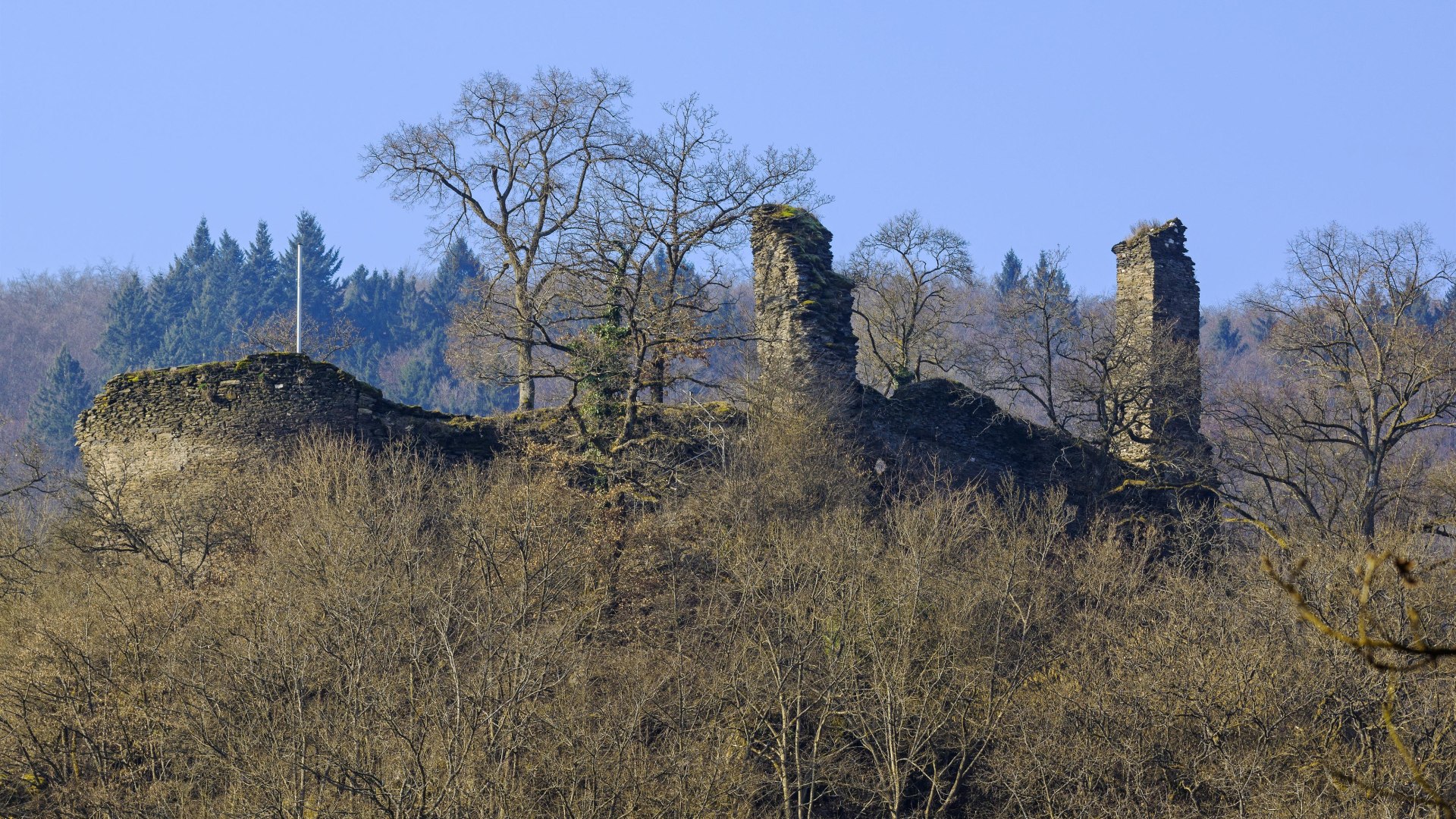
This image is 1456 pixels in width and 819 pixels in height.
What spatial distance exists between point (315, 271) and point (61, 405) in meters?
12.8

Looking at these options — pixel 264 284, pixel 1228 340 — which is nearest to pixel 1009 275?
pixel 1228 340

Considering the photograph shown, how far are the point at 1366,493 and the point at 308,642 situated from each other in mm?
15941

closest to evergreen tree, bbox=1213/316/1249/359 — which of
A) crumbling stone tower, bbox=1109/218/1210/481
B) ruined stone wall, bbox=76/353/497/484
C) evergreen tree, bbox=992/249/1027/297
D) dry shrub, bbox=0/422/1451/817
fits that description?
evergreen tree, bbox=992/249/1027/297

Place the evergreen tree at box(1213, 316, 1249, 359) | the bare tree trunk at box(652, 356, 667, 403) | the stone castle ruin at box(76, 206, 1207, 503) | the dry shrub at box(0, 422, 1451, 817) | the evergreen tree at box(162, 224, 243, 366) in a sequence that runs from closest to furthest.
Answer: the dry shrub at box(0, 422, 1451, 817)
the stone castle ruin at box(76, 206, 1207, 503)
the bare tree trunk at box(652, 356, 667, 403)
the evergreen tree at box(162, 224, 243, 366)
the evergreen tree at box(1213, 316, 1249, 359)

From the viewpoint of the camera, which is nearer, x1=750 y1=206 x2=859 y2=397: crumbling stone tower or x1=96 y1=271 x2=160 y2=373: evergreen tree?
x1=750 y1=206 x2=859 y2=397: crumbling stone tower

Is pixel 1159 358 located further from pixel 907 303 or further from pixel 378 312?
pixel 378 312

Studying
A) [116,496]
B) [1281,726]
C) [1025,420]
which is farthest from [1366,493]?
[116,496]

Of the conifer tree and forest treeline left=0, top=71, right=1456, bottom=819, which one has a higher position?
the conifer tree

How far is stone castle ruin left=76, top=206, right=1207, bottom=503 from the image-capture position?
20.9m

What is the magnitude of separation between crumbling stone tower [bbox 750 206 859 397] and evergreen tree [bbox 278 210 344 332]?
126ft

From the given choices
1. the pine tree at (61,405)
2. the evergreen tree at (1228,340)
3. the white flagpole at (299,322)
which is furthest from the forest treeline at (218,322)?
the evergreen tree at (1228,340)

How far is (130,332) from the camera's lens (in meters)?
56.8

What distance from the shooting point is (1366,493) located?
77.0ft

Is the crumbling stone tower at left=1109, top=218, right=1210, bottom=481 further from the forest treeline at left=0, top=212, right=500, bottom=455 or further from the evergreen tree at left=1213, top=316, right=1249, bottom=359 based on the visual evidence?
the evergreen tree at left=1213, top=316, right=1249, bottom=359
